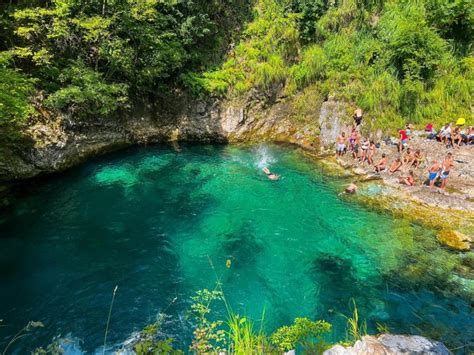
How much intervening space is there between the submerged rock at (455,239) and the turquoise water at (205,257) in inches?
22.7

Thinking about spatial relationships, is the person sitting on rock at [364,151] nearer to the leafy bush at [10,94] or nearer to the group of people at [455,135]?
the group of people at [455,135]

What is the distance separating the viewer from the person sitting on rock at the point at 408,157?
15.6 meters

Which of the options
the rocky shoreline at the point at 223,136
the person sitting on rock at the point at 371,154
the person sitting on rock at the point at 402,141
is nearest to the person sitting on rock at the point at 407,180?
the rocky shoreline at the point at 223,136

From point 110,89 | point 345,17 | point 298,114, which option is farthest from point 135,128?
point 345,17

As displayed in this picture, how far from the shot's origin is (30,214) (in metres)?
12.6

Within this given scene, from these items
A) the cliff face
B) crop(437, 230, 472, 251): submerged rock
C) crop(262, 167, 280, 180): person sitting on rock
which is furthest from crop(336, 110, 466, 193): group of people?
crop(262, 167, 280, 180): person sitting on rock

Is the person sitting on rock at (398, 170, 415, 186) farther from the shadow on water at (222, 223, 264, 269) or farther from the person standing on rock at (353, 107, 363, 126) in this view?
the shadow on water at (222, 223, 264, 269)

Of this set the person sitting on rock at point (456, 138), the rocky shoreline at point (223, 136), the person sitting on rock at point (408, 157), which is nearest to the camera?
the rocky shoreline at point (223, 136)

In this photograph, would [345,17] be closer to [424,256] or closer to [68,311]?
[424,256]

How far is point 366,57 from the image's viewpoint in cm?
1928

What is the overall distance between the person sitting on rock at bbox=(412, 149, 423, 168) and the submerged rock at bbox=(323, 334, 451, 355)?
11897 millimetres

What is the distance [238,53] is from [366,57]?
7517 mm

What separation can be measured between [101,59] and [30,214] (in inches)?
313

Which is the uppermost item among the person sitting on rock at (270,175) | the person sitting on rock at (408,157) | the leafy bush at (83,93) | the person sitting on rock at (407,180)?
the leafy bush at (83,93)
